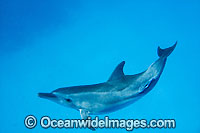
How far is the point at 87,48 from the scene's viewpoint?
786 centimetres

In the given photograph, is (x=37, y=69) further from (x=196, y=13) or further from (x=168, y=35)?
(x=196, y=13)

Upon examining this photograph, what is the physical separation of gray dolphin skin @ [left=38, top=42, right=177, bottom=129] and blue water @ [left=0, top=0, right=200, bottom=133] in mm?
2047

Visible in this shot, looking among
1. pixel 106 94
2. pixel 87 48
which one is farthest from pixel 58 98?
pixel 87 48

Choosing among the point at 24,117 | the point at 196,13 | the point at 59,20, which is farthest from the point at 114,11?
the point at 24,117

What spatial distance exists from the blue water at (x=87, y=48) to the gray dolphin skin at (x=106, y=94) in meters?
2.05

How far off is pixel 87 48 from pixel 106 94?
3676 millimetres

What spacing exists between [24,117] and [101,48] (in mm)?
3537

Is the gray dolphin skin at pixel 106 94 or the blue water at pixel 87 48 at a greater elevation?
the blue water at pixel 87 48

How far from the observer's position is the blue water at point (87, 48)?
6.75 metres

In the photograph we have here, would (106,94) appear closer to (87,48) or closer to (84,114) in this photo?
(84,114)

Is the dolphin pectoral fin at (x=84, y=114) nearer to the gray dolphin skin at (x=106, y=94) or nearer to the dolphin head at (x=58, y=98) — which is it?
the gray dolphin skin at (x=106, y=94)

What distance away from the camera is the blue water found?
6754 millimetres

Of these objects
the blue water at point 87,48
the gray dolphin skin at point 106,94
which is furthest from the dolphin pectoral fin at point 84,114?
the blue water at point 87,48

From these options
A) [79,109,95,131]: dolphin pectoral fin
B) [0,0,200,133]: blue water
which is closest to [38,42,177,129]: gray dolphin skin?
[79,109,95,131]: dolphin pectoral fin
